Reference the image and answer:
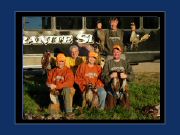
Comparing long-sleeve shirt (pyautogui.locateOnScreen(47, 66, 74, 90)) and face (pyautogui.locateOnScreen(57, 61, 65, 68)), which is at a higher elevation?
face (pyautogui.locateOnScreen(57, 61, 65, 68))

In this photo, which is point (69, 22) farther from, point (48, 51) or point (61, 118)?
point (61, 118)

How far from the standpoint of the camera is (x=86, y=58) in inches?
309

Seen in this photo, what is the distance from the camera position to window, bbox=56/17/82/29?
7777mm

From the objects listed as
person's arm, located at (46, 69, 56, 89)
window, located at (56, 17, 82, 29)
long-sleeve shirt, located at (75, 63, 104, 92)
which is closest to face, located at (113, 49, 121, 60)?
long-sleeve shirt, located at (75, 63, 104, 92)

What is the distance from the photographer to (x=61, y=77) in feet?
25.8

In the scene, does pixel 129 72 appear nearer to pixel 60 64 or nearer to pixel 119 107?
pixel 119 107

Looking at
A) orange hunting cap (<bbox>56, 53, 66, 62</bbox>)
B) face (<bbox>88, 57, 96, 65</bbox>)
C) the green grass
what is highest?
orange hunting cap (<bbox>56, 53, 66, 62</bbox>)

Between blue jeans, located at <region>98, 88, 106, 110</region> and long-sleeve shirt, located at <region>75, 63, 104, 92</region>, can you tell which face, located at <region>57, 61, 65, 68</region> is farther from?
blue jeans, located at <region>98, 88, 106, 110</region>

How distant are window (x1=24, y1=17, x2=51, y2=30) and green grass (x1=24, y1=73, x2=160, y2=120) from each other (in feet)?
2.20

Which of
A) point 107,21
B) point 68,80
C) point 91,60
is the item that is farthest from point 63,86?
point 107,21

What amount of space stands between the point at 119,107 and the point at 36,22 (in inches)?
59.2

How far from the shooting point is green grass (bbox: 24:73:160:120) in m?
7.85

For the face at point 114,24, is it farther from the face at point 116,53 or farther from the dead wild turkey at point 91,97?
the dead wild turkey at point 91,97

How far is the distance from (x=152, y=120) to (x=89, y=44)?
126cm
